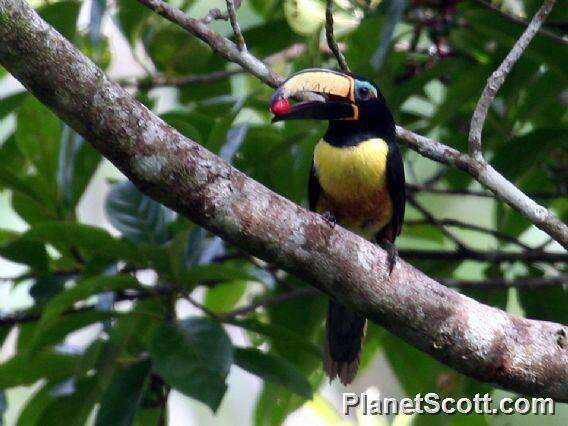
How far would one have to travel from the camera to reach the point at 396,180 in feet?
13.5

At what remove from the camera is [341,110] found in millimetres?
3996

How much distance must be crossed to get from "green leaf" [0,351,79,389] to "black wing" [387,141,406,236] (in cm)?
136

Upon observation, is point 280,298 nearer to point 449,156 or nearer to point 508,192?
point 449,156

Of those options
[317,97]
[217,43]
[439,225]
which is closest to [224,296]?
[439,225]

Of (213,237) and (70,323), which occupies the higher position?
(213,237)

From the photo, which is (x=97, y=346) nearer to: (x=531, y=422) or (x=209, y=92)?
(x=209, y=92)

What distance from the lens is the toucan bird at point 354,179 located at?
13.3 feet

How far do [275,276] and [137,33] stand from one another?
4.21 ft

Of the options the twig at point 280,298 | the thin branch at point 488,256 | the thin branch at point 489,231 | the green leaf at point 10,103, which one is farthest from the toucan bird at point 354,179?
the green leaf at point 10,103

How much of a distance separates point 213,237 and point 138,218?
34cm

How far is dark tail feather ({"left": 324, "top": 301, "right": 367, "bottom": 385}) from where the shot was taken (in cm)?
423

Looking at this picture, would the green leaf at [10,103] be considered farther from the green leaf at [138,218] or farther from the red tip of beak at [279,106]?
the red tip of beak at [279,106]

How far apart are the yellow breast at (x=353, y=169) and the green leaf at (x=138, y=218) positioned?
64 cm

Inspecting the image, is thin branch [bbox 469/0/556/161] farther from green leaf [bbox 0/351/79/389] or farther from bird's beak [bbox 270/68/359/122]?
green leaf [bbox 0/351/79/389]
